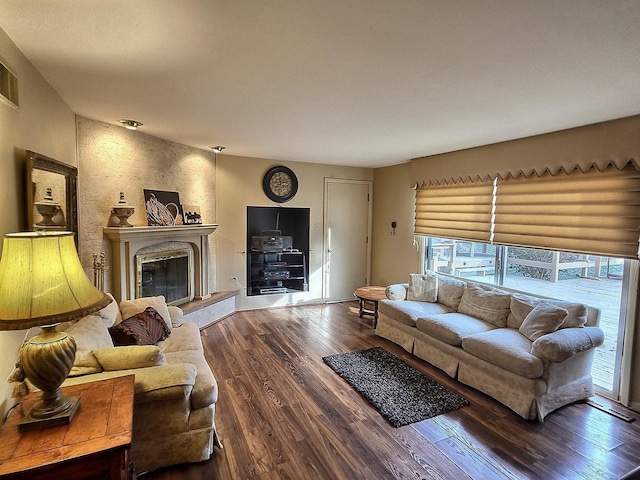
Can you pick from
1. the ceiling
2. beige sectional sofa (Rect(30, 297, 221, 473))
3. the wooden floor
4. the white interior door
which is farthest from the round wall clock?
beige sectional sofa (Rect(30, 297, 221, 473))

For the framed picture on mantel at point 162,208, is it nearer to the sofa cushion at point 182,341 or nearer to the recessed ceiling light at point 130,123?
the recessed ceiling light at point 130,123

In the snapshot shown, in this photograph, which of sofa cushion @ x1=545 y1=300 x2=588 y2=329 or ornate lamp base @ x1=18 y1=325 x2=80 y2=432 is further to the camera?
sofa cushion @ x1=545 y1=300 x2=588 y2=329

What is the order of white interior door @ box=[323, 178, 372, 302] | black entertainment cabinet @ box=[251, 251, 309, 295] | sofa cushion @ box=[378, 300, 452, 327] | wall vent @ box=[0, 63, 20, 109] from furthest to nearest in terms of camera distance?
white interior door @ box=[323, 178, 372, 302] < black entertainment cabinet @ box=[251, 251, 309, 295] < sofa cushion @ box=[378, 300, 452, 327] < wall vent @ box=[0, 63, 20, 109]

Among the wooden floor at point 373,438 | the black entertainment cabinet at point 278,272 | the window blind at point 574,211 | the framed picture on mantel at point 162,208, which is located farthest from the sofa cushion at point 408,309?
the framed picture on mantel at point 162,208

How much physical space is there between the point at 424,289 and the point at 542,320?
4.77 feet

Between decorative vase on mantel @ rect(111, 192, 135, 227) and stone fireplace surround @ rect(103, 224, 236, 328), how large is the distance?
0.10 meters

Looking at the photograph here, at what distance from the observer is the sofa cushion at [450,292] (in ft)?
13.0

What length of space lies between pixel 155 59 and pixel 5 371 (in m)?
1.74

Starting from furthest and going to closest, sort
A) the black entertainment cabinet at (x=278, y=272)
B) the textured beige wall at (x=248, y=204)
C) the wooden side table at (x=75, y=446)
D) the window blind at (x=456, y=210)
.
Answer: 1. the black entertainment cabinet at (x=278, y=272)
2. the textured beige wall at (x=248, y=204)
3. the window blind at (x=456, y=210)
4. the wooden side table at (x=75, y=446)

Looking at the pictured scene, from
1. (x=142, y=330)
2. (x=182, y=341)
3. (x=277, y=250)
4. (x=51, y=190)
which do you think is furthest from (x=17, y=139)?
(x=277, y=250)

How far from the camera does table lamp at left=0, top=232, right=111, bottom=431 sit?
48.3 inches

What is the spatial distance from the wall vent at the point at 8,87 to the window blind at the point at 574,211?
13.3ft

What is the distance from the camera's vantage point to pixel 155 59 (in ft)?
5.95

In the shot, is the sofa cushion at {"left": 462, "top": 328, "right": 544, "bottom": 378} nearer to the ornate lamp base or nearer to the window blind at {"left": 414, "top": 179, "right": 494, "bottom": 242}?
the window blind at {"left": 414, "top": 179, "right": 494, "bottom": 242}
